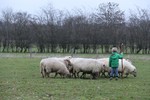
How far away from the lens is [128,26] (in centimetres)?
8238

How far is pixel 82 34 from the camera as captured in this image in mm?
82438

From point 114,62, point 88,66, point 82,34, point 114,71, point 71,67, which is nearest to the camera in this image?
point 114,62

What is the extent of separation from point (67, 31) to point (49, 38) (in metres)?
4.28

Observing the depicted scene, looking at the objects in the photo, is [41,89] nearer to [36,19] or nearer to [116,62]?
[116,62]

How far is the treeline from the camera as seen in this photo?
79938 millimetres

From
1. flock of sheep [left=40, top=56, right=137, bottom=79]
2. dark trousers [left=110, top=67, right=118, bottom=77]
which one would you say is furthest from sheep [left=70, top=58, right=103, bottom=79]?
dark trousers [left=110, top=67, right=118, bottom=77]

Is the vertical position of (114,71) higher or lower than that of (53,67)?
lower

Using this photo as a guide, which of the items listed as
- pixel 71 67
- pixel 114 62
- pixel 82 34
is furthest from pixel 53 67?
pixel 82 34

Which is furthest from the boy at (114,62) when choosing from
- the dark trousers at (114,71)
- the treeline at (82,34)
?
the treeline at (82,34)

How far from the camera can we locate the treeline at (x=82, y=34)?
79.9 metres

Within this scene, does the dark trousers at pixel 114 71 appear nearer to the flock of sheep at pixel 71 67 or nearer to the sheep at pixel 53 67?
the flock of sheep at pixel 71 67

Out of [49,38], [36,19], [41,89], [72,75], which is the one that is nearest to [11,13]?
[36,19]

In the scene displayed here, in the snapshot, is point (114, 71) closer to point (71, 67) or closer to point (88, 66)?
point (88, 66)

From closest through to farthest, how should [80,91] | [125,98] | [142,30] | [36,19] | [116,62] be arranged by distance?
1. [125,98]
2. [80,91]
3. [116,62]
4. [142,30]
5. [36,19]
